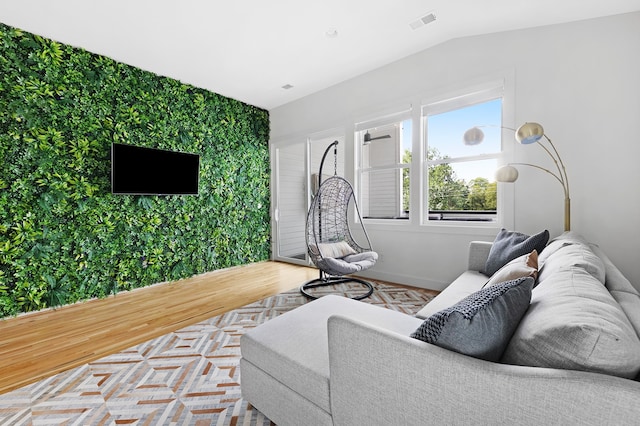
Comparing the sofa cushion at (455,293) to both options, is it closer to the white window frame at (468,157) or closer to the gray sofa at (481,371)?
the gray sofa at (481,371)

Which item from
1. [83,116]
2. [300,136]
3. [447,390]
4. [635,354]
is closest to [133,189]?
[83,116]

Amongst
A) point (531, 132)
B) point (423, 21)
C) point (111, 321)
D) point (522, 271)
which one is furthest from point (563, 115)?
point (111, 321)

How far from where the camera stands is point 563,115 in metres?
2.73

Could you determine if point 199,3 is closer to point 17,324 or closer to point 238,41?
point 238,41

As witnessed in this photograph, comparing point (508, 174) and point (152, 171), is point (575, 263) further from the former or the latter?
point (152, 171)

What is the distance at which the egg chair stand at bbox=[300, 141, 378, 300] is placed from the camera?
3.11 meters

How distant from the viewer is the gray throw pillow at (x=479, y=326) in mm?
833

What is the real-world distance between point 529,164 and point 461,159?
0.67 metres

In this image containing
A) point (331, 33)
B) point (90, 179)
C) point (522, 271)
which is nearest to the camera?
point (522, 271)

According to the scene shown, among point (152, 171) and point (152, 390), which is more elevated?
point (152, 171)

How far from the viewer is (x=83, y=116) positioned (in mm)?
3166

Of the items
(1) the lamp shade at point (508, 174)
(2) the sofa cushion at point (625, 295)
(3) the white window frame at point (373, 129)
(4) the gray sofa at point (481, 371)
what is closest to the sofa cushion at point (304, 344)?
(4) the gray sofa at point (481, 371)

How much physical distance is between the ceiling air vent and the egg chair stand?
1628mm

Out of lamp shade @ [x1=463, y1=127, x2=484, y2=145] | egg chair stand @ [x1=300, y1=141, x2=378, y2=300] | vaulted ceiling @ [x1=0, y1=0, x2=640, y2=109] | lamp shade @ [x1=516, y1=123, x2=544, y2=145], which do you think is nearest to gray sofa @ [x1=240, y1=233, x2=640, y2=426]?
lamp shade @ [x1=516, y1=123, x2=544, y2=145]
